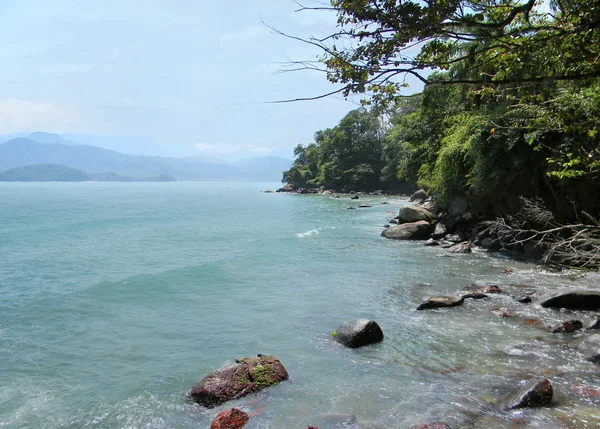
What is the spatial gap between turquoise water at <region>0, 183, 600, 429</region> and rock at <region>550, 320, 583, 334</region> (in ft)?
1.06

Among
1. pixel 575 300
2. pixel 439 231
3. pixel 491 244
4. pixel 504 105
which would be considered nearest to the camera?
pixel 575 300

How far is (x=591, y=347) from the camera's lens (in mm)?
7965

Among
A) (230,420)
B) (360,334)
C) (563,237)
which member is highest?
(563,237)

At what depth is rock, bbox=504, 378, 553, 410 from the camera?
6141mm

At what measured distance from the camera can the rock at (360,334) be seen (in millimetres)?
9055

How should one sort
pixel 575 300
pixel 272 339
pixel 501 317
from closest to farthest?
pixel 272 339 → pixel 501 317 → pixel 575 300

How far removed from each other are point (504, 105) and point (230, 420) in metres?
16.2

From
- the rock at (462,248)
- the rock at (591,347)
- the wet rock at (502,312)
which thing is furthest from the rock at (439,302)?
the rock at (462,248)

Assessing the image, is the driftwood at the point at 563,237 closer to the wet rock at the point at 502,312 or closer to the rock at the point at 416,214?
the wet rock at the point at 502,312

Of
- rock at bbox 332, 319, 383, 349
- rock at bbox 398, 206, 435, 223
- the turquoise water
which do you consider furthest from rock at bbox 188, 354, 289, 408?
rock at bbox 398, 206, 435, 223

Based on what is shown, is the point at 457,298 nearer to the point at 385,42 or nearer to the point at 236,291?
the point at 236,291

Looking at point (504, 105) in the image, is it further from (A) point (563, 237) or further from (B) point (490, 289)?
(B) point (490, 289)

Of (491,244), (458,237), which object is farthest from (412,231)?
(491,244)

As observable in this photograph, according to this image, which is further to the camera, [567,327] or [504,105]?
[504,105]
